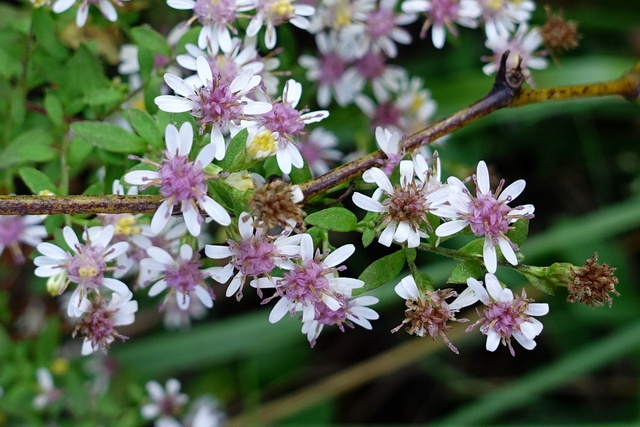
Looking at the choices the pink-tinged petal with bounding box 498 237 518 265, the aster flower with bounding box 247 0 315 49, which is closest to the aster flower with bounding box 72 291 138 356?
the aster flower with bounding box 247 0 315 49

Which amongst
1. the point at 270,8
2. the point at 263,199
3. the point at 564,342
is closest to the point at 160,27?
the point at 270,8

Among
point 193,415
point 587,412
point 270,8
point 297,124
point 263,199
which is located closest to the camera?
point 263,199

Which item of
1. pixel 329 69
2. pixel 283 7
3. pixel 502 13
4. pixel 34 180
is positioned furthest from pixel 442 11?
pixel 34 180

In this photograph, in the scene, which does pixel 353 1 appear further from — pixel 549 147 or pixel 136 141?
pixel 549 147

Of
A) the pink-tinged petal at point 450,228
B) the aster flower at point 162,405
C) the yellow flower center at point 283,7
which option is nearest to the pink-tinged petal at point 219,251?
the pink-tinged petal at point 450,228

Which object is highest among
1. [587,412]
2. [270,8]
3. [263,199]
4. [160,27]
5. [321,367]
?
[160,27]

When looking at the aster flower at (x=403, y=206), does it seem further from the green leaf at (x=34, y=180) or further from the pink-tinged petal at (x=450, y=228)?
the green leaf at (x=34, y=180)

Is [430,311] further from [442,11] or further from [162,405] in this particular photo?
[162,405]
